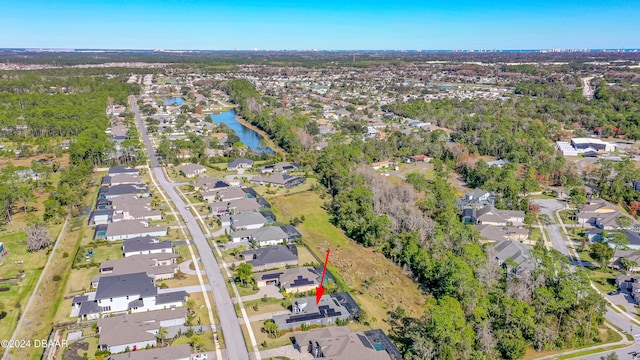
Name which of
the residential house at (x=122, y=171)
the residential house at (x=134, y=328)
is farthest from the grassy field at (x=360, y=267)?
the residential house at (x=122, y=171)

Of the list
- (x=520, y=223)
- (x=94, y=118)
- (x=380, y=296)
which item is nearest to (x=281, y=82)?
(x=94, y=118)

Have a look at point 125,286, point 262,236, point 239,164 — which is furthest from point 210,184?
point 125,286

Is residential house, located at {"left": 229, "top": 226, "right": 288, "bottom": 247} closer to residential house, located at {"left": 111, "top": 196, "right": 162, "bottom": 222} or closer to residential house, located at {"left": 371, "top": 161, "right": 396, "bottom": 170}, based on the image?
residential house, located at {"left": 111, "top": 196, "right": 162, "bottom": 222}

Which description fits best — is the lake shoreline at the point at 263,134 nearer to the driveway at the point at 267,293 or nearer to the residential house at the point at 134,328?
the driveway at the point at 267,293

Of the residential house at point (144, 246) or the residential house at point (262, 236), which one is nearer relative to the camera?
the residential house at point (144, 246)

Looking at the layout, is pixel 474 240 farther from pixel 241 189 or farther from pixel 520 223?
pixel 241 189
